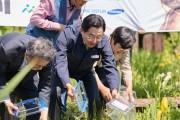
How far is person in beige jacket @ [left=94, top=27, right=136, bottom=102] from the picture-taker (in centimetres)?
329

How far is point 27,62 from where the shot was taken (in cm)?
266

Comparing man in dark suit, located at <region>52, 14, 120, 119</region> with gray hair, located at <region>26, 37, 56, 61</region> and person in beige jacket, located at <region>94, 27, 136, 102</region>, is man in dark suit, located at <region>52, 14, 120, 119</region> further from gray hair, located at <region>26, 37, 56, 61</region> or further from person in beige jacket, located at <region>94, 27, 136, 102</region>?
gray hair, located at <region>26, 37, 56, 61</region>

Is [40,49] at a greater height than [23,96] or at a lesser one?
greater

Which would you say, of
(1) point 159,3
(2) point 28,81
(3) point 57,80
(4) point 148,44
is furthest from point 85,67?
(4) point 148,44

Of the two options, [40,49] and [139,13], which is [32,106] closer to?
[40,49]

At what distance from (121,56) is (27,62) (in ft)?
3.81

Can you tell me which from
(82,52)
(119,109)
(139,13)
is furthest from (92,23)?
(139,13)

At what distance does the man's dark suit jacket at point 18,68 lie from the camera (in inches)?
104

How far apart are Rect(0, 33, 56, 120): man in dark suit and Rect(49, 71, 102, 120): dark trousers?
0.19 metres

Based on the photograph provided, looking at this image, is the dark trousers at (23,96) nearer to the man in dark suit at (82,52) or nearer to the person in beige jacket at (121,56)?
the man in dark suit at (82,52)

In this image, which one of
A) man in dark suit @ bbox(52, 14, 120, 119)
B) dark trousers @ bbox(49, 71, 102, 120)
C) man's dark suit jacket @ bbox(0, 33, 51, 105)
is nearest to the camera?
man's dark suit jacket @ bbox(0, 33, 51, 105)

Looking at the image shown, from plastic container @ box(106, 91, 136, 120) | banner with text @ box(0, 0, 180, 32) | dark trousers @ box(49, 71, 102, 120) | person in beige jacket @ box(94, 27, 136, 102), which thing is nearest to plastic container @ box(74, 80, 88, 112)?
plastic container @ box(106, 91, 136, 120)

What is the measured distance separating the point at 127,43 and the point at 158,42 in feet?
19.3

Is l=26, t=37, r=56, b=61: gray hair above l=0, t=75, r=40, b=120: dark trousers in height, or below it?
above
